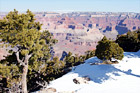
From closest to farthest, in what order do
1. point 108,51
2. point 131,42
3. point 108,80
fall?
point 108,80 < point 108,51 < point 131,42

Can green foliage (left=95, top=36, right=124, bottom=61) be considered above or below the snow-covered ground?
above

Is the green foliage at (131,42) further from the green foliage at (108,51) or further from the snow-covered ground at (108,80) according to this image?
the green foliage at (108,51)

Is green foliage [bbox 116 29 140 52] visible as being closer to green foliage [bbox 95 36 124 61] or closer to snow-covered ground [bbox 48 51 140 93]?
snow-covered ground [bbox 48 51 140 93]

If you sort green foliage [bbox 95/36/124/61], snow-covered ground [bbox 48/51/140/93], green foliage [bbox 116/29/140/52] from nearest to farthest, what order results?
snow-covered ground [bbox 48/51/140/93]
green foliage [bbox 95/36/124/61]
green foliage [bbox 116/29/140/52]

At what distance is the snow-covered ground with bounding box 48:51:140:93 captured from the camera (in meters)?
21.5

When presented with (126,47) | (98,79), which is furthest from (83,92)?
(126,47)

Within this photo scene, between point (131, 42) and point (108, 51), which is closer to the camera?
point (108, 51)

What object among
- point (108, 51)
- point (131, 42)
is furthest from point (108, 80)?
point (131, 42)

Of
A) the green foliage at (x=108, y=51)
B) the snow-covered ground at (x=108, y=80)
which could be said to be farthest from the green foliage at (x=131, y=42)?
the green foliage at (x=108, y=51)

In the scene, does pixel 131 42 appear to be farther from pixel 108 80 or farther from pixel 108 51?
pixel 108 80

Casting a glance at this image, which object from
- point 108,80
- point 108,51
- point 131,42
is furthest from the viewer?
point 131,42

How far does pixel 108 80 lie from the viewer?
24359 mm

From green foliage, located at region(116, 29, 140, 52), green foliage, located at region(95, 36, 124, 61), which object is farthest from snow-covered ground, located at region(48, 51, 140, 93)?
green foliage, located at region(116, 29, 140, 52)

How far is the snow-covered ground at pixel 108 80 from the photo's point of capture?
21505mm
